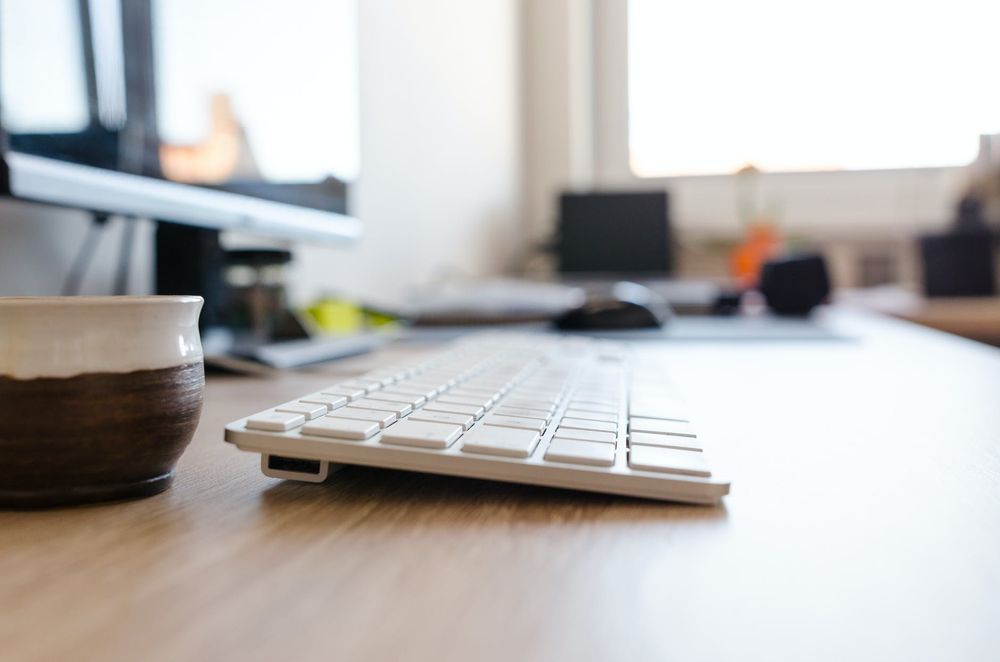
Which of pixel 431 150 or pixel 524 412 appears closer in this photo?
pixel 524 412

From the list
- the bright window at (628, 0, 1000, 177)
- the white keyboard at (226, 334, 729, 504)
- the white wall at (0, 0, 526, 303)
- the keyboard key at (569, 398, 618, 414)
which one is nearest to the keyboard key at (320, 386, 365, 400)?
the white keyboard at (226, 334, 729, 504)

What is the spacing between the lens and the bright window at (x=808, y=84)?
253 centimetres

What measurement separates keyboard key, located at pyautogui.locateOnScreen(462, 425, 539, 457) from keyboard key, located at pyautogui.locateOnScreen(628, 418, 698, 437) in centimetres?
6

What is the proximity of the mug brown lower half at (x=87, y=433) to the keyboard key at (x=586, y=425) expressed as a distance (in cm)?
15

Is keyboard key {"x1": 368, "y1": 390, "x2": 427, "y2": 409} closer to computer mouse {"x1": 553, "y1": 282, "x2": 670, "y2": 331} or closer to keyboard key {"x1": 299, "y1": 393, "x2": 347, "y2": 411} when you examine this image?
keyboard key {"x1": 299, "y1": 393, "x2": 347, "y2": 411}

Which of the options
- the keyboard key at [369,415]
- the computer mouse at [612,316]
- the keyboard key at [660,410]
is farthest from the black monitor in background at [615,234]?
the keyboard key at [369,415]

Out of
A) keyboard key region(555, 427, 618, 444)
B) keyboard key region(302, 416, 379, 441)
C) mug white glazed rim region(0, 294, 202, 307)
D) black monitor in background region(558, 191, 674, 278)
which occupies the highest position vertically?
black monitor in background region(558, 191, 674, 278)

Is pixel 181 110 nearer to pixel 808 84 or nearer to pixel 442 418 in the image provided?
pixel 442 418


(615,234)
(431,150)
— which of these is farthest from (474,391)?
(615,234)

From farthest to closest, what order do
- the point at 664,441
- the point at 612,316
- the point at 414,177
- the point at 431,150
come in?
the point at 431,150 < the point at 414,177 < the point at 612,316 < the point at 664,441

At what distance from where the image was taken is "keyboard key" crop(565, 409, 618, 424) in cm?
37

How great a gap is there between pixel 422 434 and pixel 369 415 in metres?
0.03

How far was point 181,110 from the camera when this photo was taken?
2.04 ft

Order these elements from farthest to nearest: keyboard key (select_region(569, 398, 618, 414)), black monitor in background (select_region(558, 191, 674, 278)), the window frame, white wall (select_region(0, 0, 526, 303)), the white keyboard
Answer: the window frame
black monitor in background (select_region(558, 191, 674, 278))
white wall (select_region(0, 0, 526, 303))
keyboard key (select_region(569, 398, 618, 414))
the white keyboard
